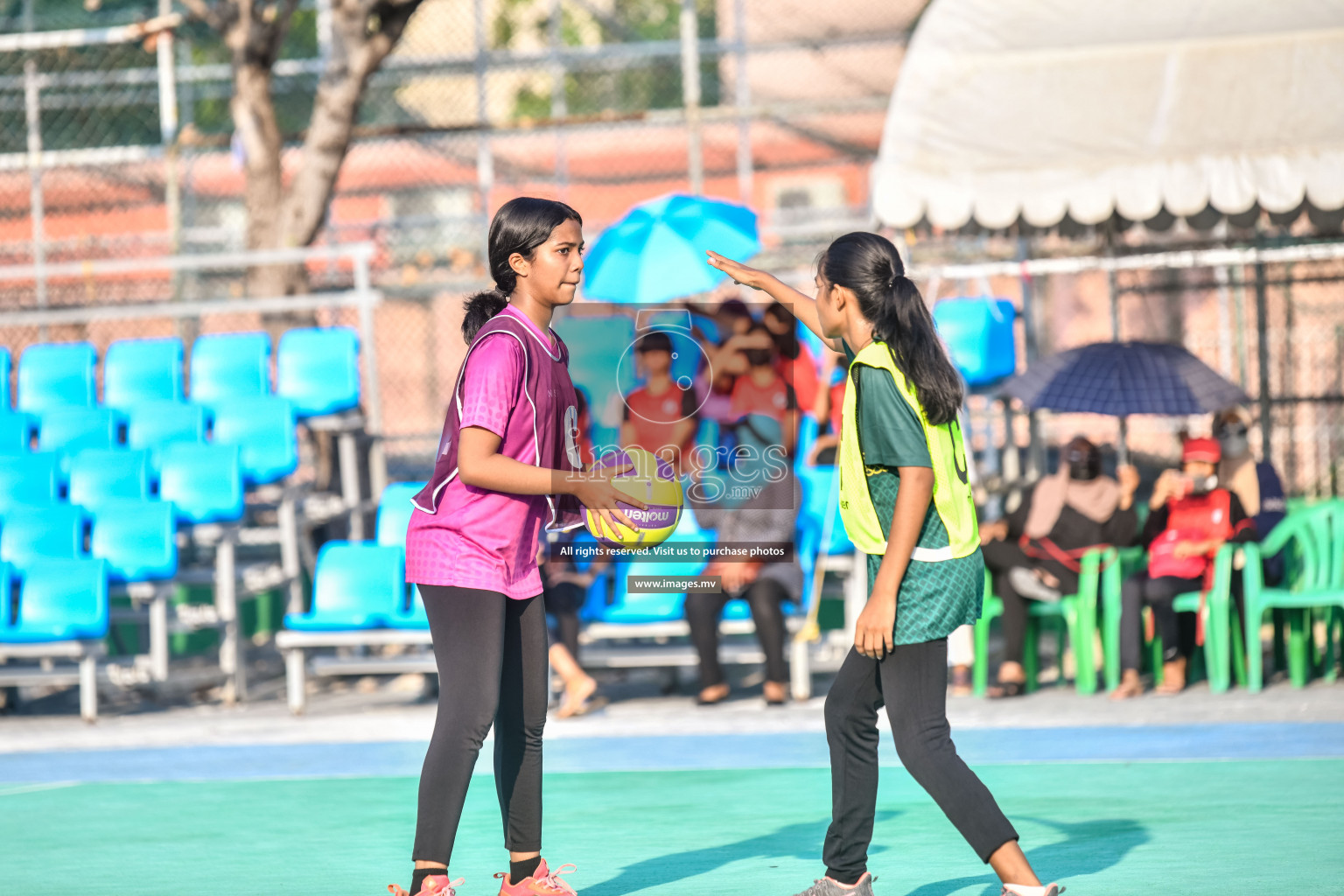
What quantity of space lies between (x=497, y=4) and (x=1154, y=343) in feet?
49.6

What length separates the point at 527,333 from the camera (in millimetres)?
4406

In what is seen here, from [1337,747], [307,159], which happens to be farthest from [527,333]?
[307,159]

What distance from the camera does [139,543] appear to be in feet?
30.9

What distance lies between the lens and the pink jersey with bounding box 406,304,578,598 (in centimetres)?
428

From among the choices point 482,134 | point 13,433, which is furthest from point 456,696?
point 482,134

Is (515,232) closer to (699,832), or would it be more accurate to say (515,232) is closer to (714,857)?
(714,857)

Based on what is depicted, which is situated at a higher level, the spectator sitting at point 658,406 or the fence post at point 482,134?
the fence post at point 482,134

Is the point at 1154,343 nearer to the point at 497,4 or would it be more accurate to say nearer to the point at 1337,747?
the point at 1337,747

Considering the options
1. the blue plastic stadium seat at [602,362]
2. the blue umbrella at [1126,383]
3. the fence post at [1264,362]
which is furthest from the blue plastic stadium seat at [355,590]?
the fence post at [1264,362]

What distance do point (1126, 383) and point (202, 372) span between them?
19.4ft

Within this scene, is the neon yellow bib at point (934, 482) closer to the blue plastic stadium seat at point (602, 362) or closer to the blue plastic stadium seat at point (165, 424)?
the blue plastic stadium seat at point (602, 362)

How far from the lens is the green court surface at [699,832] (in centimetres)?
511

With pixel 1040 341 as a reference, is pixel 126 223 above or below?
above

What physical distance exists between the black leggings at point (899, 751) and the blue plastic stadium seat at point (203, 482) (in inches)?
236
